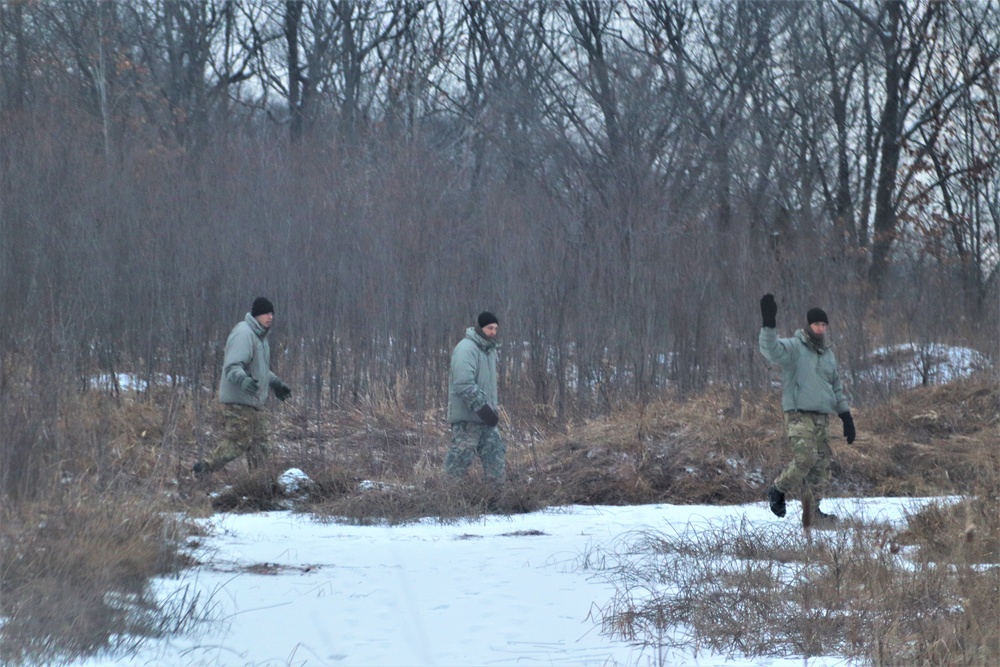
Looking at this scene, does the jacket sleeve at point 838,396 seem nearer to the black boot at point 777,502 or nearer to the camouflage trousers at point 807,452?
the camouflage trousers at point 807,452

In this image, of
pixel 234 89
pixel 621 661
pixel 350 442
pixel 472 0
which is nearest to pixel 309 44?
pixel 234 89

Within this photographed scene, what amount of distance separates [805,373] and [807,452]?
64 centimetres

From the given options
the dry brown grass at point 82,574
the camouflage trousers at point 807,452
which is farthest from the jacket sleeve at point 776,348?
the dry brown grass at point 82,574

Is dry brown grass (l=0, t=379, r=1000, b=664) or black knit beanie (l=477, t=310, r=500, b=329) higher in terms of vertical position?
black knit beanie (l=477, t=310, r=500, b=329)

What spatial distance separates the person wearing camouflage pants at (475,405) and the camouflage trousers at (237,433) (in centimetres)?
175

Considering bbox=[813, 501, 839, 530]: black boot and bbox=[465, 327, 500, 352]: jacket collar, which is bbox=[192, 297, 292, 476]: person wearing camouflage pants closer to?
bbox=[465, 327, 500, 352]: jacket collar

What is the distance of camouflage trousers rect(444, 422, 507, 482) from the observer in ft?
33.6

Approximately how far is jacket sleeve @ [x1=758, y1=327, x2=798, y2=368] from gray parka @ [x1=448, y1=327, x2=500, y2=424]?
243 cm

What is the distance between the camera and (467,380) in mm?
9961

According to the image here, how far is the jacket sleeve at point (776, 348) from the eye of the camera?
29.7 feet

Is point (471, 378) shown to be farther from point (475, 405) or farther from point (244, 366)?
point (244, 366)

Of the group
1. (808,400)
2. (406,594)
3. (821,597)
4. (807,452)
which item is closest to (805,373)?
(808,400)

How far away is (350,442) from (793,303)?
7.50 m

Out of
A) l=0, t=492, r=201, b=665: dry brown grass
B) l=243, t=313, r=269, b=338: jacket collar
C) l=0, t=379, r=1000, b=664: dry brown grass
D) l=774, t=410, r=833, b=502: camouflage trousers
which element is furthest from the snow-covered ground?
l=243, t=313, r=269, b=338: jacket collar
